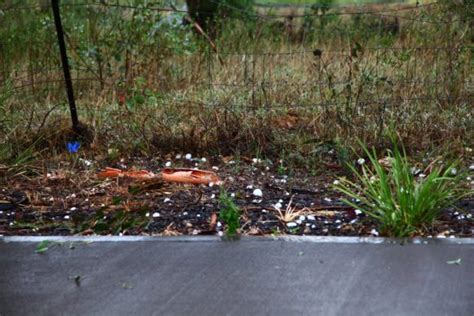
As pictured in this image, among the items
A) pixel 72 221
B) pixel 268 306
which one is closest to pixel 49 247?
pixel 72 221

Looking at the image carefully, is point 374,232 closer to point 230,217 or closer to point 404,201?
point 404,201

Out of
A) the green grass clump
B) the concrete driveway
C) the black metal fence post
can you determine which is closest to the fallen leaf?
the concrete driveway

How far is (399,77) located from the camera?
7.61 metres

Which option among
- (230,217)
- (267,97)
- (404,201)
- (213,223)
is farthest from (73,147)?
(404,201)

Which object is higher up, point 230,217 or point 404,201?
point 404,201

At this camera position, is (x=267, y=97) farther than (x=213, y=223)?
Yes

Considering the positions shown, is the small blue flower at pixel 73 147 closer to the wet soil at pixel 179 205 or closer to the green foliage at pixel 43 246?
the wet soil at pixel 179 205

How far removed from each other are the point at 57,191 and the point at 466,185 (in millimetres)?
3121

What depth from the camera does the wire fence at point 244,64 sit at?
749cm

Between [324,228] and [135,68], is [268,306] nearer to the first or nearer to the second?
[324,228]

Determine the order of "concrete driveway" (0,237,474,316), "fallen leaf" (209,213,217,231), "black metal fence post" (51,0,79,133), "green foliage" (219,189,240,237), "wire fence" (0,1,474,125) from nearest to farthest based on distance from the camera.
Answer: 1. "concrete driveway" (0,237,474,316)
2. "green foliage" (219,189,240,237)
3. "fallen leaf" (209,213,217,231)
4. "black metal fence post" (51,0,79,133)
5. "wire fence" (0,1,474,125)

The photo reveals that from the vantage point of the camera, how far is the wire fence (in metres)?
7.49

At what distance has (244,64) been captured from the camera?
820cm

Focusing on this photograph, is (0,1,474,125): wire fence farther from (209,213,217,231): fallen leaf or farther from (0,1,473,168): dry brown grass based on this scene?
(209,213,217,231): fallen leaf
